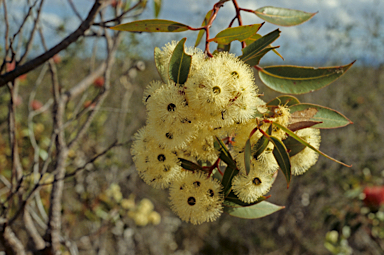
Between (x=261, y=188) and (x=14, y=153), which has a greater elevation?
(x=261, y=188)

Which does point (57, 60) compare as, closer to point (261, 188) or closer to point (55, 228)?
point (55, 228)

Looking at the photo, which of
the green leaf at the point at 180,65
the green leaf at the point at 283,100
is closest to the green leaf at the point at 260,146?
the green leaf at the point at 283,100

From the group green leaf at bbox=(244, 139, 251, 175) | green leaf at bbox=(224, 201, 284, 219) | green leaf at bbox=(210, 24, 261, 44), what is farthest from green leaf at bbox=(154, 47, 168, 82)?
green leaf at bbox=(224, 201, 284, 219)

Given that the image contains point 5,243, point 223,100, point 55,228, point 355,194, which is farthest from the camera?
point 355,194

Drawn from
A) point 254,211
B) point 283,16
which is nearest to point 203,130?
point 254,211

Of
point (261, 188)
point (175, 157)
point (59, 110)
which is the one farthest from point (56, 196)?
point (261, 188)

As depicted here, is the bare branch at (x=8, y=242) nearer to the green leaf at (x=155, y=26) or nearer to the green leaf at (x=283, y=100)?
the green leaf at (x=155, y=26)
